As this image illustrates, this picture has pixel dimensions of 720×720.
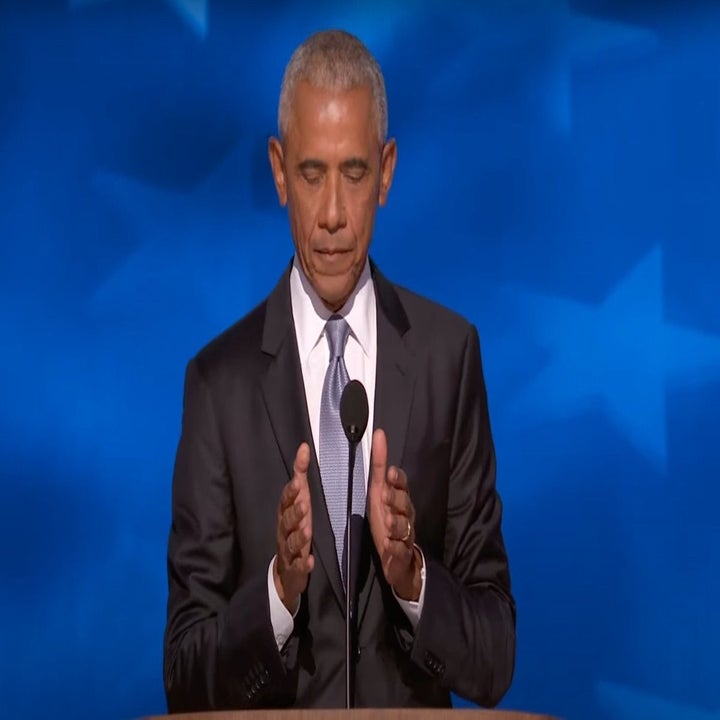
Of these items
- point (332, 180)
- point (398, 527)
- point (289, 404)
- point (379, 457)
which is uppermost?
point (332, 180)

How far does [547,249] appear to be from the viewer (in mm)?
3623

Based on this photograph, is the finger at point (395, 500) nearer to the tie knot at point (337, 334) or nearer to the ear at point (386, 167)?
the tie knot at point (337, 334)

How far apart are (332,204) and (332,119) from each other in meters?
0.15

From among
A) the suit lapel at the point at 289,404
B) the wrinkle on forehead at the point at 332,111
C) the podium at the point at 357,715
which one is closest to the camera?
the podium at the point at 357,715

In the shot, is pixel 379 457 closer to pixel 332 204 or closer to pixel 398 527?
pixel 398 527

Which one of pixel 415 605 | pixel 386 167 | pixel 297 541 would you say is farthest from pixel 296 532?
pixel 386 167

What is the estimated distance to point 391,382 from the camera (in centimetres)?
294

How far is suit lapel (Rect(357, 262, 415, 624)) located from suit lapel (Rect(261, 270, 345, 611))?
0.25ft

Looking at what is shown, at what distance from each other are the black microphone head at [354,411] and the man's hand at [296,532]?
0.26ft

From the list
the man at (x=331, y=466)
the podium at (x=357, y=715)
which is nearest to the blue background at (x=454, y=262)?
the man at (x=331, y=466)

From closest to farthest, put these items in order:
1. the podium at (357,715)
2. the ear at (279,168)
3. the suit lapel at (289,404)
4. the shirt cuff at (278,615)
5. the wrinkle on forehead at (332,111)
Result: the podium at (357,715) < the shirt cuff at (278,615) < the suit lapel at (289,404) < the wrinkle on forehead at (332,111) < the ear at (279,168)

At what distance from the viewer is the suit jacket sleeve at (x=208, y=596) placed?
8.68 ft

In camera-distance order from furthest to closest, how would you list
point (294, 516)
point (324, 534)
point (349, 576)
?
point (324, 534), point (349, 576), point (294, 516)

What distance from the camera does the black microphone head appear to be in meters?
2.49
